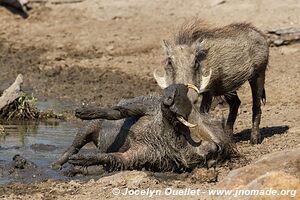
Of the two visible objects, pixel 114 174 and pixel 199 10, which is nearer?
pixel 114 174

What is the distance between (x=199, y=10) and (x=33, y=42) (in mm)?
3134

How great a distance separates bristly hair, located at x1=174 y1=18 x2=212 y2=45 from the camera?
9.91 m

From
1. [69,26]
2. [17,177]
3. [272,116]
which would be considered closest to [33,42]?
[69,26]

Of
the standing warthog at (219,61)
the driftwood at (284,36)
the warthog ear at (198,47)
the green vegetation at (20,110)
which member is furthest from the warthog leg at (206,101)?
the driftwood at (284,36)

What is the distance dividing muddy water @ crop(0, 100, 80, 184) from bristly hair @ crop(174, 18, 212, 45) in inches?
67.1

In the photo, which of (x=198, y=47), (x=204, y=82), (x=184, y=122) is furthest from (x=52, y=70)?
(x=184, y=122)

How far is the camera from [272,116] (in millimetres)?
11539

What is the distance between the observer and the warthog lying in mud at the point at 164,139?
322 inches

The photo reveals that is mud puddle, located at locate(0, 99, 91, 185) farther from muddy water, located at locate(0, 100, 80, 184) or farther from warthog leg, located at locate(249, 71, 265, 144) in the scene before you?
warthog leg, located at locate(249, 71, 265, 144)

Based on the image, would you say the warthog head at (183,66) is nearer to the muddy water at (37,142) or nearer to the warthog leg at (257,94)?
the warthog leg at (257,94)

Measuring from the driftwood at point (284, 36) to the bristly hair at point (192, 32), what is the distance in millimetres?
4923

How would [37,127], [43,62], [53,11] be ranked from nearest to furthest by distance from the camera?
1. [37,127]
2. [43,62]
3. [53,11]

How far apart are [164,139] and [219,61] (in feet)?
6.02

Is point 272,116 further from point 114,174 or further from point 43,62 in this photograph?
point 43,62
